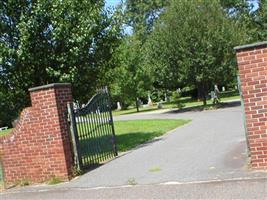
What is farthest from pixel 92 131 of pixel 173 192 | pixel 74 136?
pixel 173 192

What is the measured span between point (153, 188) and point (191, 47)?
25.2 m

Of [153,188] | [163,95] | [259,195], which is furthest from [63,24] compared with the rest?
[163,95]

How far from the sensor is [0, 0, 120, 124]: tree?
16.2m

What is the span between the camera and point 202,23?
34.0 meters

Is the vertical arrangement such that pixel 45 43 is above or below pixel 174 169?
above

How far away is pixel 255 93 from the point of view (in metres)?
9.34

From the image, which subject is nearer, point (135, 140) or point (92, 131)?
point (92, 131)

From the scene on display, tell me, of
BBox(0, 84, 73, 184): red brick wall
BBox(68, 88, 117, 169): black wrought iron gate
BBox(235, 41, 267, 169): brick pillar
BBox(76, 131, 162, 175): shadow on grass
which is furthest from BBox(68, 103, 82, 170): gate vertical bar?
BBox(235, 41, 267, 169): brick pillar

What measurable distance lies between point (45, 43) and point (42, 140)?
5505 millimetres

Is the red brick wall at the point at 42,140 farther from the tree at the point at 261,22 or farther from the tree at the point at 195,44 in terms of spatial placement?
the tree at the point at 261,22

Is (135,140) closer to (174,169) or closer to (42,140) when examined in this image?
(42,140)

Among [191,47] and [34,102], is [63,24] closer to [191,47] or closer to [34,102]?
[34,102]

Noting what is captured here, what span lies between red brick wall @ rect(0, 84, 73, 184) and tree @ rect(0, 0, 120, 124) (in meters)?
4.42

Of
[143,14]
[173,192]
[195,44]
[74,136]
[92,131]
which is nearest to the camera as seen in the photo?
[173,192]
